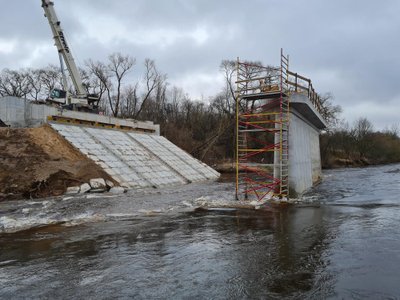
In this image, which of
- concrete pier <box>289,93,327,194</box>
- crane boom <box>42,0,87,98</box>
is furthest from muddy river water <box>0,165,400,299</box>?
crane boom <box>42,0,87,98</box>

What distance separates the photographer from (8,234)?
9789 mm

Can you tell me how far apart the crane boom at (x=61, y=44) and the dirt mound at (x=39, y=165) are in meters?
6.91

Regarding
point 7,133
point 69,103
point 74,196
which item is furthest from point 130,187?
point 69,103

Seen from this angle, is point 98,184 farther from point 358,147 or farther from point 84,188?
point 358,147

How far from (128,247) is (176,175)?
53.8 feet

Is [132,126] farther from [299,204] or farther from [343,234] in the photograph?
[343,234]

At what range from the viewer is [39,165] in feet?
59.9

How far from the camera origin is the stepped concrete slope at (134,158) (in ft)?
68.8

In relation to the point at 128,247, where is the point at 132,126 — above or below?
above

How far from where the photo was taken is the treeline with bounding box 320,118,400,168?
6109cm

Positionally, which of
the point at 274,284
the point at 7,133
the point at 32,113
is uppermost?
the point at 32,113

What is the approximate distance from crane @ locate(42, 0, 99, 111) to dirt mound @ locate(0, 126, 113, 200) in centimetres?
594

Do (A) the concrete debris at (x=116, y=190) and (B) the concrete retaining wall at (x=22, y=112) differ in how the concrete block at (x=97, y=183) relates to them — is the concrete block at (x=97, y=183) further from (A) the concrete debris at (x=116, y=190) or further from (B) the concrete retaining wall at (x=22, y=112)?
(B) the concrete retaining wall at (x=22, y=112)

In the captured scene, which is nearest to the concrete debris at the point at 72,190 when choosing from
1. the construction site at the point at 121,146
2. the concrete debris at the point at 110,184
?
the construction site at the point at 121,146
